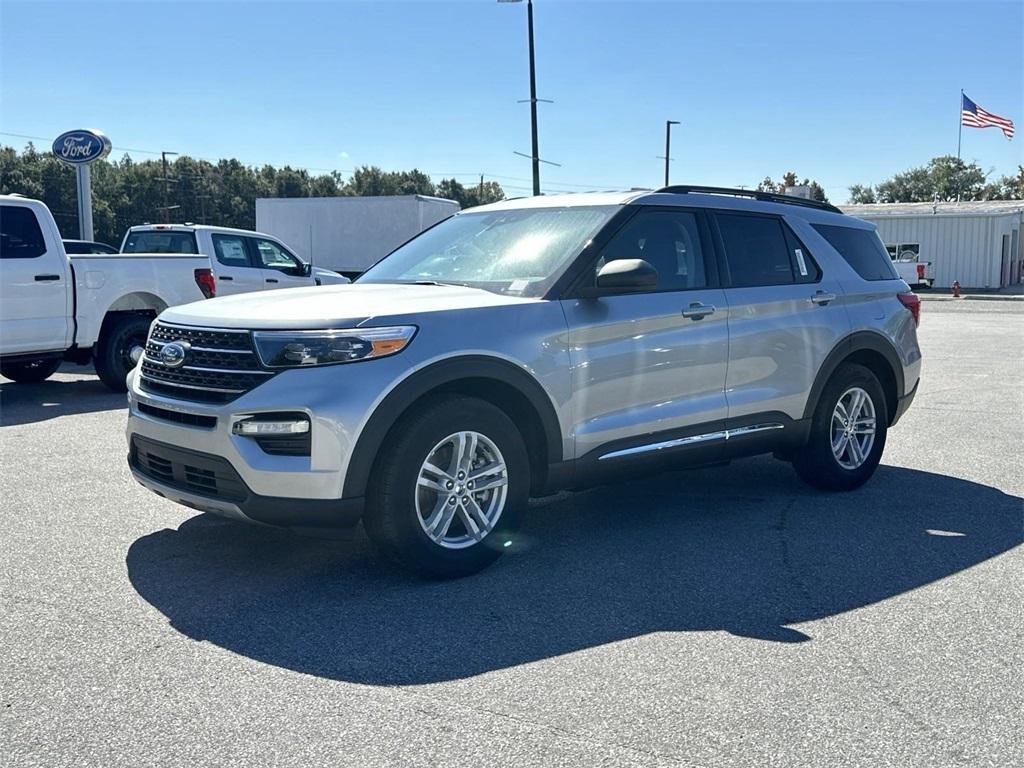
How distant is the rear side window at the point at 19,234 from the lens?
32.9 feet

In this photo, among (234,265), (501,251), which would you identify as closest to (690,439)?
(501,251)

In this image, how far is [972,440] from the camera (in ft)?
28.5

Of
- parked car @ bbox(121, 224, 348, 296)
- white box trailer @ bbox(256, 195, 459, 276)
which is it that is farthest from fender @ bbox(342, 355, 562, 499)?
white box trailer @ bbox(256, 195, 459, 276)

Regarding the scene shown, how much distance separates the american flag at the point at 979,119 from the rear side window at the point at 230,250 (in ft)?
110

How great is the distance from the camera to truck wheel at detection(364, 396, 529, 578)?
4.48m

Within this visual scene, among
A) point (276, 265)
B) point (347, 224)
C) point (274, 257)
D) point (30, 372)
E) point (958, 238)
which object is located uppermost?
point (347, 224)

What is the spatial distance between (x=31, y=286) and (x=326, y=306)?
6.73 meters

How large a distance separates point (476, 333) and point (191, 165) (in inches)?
3480

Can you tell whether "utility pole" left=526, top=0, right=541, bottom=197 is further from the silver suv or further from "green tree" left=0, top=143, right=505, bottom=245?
"green tree" left=0, top=143, right=505, bottom=245

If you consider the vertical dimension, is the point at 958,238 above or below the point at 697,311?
above

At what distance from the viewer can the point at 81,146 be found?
64.4 ft

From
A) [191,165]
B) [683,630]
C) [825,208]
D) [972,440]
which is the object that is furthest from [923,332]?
[191,165]

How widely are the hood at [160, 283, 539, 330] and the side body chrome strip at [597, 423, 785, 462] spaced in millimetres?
980

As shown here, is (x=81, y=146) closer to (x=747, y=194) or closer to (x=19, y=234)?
(x=19, y=234)
